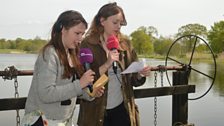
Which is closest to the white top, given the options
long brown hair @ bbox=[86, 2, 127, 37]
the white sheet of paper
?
the white sheet of paper

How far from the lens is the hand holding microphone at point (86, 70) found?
2.45 m

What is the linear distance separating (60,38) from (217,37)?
67256mm

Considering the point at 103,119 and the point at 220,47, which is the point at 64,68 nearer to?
the point at 103,119

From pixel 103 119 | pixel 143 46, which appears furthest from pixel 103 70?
pixel 143 46

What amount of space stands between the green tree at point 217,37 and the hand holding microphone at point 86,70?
211ft

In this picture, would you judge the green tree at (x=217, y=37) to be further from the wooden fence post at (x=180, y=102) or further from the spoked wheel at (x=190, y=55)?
the wooden fence post at (x=180, y=102)

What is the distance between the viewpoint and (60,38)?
2.61 m

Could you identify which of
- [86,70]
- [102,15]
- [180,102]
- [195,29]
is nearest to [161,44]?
[195,29]

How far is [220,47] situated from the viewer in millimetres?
64188

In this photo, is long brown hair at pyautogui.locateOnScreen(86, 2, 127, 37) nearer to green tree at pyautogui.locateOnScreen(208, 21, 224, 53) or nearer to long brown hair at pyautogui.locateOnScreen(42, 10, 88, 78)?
long brown hair at pyautogui.locateOnScreen(42, 10, 88, 78)

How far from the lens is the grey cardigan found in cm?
243

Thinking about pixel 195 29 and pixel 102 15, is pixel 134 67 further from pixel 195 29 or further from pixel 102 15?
pixel 195 29

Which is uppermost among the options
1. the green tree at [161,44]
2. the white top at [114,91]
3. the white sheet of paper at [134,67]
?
the white sheet of paper at [134,67]

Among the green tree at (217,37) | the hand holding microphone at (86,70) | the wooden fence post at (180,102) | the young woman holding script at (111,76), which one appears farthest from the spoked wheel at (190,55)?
the green tree at (217,37)
